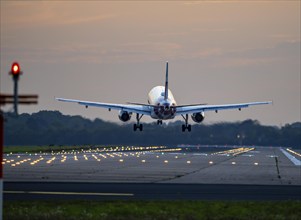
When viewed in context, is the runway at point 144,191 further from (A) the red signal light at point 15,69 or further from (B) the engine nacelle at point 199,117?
(B) the engine nacelle at point 199,117

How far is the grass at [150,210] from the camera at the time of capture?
3117 centimetres

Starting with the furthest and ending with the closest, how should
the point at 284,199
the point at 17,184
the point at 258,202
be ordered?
the point at 17,184 < the point at 284,199 < the point at 258,202

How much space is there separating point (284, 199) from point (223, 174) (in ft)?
70.8

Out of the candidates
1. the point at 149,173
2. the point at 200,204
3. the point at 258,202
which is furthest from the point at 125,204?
the point at 149,173

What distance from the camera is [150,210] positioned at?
33125 mm

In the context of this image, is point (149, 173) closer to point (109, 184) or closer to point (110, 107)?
point (109, 184)

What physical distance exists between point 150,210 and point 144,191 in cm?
1045

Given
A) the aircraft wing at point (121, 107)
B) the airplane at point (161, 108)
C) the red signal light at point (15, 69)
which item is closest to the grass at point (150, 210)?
the red signal light at point (15, 69)

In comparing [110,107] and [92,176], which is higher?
[110,107]

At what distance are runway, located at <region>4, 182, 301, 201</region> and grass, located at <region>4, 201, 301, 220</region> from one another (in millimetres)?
3453

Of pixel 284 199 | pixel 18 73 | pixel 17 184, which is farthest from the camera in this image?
pixel 17 184

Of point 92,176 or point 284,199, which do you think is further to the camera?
point 92,176

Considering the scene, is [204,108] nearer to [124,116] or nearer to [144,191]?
[124,116]

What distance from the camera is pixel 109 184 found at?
48438 mm
